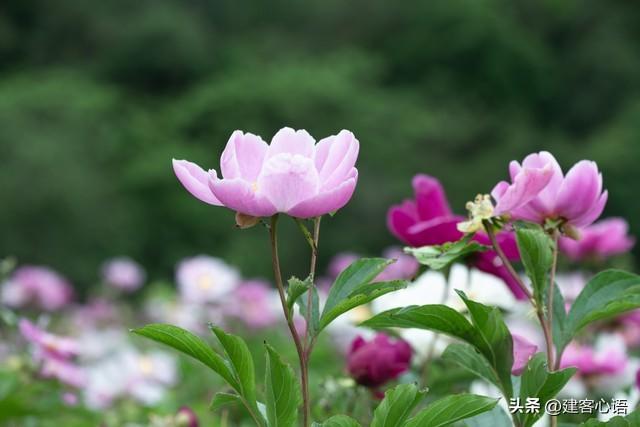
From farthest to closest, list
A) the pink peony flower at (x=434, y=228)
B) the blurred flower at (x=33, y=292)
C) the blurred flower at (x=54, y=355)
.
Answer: the blurred flower at (x=33, y=292) < the blurred flower at (x=54, y=355) < the pink peony flower at (x=434, y=228)

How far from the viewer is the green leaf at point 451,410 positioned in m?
0.56

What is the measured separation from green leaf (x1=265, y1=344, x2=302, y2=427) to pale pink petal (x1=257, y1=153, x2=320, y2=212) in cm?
8

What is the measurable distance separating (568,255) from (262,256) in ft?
28.2

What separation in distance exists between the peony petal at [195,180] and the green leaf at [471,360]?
A: 0.16 metres

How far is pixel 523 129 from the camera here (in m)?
12.7

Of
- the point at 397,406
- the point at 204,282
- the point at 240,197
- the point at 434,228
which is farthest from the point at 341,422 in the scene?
the point at 204,282

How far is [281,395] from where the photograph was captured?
0.57 meters

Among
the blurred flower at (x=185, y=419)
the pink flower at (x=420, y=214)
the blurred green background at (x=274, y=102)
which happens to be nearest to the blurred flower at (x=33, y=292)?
the blurred flower at (x=185, y=419)

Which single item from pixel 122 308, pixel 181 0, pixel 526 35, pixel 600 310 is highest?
pixel 181 0

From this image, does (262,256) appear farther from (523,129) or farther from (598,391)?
(598,391)

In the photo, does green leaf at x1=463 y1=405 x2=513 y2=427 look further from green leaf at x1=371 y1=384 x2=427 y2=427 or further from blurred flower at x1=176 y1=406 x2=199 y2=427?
blurred flower at x1=176 y1=406 x2=199 y2=427

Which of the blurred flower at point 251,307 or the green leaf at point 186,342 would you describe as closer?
the green leaf at point 186,342

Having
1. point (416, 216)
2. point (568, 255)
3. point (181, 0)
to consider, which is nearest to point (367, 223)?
point (181, 0)

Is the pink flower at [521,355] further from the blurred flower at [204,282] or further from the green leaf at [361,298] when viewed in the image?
the blurred flower at [204,282]
